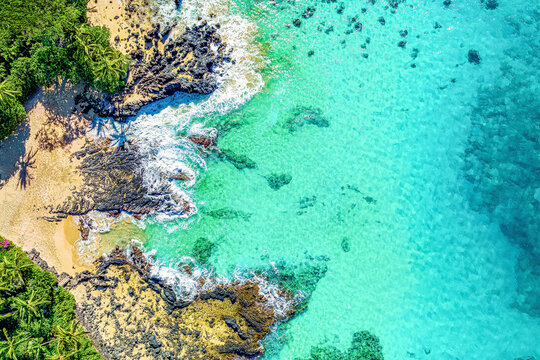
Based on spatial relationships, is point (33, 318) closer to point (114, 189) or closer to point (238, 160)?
point (114, 189)

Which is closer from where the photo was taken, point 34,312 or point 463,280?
point 34,312

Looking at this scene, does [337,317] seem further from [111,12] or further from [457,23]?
[111,12]

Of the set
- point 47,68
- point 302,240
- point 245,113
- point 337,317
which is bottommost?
point 337,317

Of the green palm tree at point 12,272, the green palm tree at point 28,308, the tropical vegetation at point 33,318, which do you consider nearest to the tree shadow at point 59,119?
the tropical vegetation at point 33,318

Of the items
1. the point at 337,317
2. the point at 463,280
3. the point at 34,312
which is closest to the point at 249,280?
the point at 337,317

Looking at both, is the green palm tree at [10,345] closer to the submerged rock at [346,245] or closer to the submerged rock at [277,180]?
the submerged rock at [277,180]

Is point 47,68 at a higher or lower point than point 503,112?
higher
